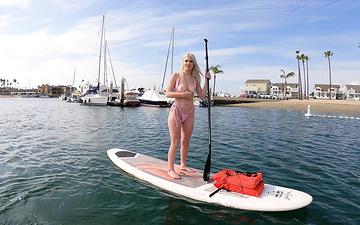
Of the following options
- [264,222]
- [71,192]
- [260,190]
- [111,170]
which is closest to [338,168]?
[260,190]

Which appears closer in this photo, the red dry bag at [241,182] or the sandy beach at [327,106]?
the red dry bag at [241,182]

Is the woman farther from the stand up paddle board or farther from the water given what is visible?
the water

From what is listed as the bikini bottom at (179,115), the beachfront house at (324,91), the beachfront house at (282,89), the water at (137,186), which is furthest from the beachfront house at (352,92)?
the bikini bottom at (179,115)

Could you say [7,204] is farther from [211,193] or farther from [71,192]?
[211,193]

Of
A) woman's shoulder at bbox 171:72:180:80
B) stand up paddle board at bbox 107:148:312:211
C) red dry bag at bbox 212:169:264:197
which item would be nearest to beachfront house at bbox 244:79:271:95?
stand up paddle board at bbox 107:148:312:211

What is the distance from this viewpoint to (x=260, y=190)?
20.3 ft

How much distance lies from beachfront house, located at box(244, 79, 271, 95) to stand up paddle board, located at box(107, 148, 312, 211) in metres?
129

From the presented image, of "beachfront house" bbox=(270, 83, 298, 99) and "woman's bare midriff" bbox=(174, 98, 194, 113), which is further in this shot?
"beachfront house" bbox=(270, 83, 298, 99)

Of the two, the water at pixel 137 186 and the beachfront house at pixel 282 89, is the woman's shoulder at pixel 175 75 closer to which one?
the water at pixel 137 186

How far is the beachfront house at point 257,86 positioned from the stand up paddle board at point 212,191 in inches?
5091

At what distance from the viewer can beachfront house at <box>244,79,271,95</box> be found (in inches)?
5231

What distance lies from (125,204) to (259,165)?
5.44m

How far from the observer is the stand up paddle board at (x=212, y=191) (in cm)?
577

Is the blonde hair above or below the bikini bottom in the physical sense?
above
